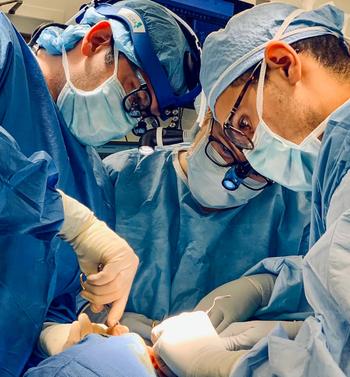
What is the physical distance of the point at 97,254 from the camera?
1.25 m

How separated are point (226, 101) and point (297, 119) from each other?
22 cm

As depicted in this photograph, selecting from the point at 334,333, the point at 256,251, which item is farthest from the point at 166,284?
the point at 334,333

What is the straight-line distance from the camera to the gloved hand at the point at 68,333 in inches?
47.1

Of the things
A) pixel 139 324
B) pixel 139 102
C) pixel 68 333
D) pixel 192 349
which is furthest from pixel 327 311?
pixel 139 102

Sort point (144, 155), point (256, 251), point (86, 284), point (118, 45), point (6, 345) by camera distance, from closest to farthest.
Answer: point (6, 345), point (86, 284), point (118, 45), point (256, 251), point (144, 155)

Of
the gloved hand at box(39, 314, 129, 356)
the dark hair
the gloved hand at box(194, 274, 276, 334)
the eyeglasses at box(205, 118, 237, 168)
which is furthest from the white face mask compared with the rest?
the gloved hand at box(39, 314, 129, 356)


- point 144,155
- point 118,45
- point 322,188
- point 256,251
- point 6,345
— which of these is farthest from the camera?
point 144,155

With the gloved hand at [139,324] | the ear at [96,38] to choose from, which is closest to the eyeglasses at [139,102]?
the ear at [96,38]

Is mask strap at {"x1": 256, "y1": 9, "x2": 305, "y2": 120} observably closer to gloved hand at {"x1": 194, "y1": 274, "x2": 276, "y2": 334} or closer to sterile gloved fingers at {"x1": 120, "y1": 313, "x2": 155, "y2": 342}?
gloved hand at {"x1": 194, "y1": 274, "x2": 276, "y2": 334}

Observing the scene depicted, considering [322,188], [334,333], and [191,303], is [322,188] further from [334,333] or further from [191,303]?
[191,303]

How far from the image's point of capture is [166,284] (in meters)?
1.56

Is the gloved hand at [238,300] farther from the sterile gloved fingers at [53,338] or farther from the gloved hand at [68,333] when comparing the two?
the sterile gloved fingers at [53,338]

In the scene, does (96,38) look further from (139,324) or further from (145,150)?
(139,324)

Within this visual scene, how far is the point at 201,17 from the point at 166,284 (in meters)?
1.37
